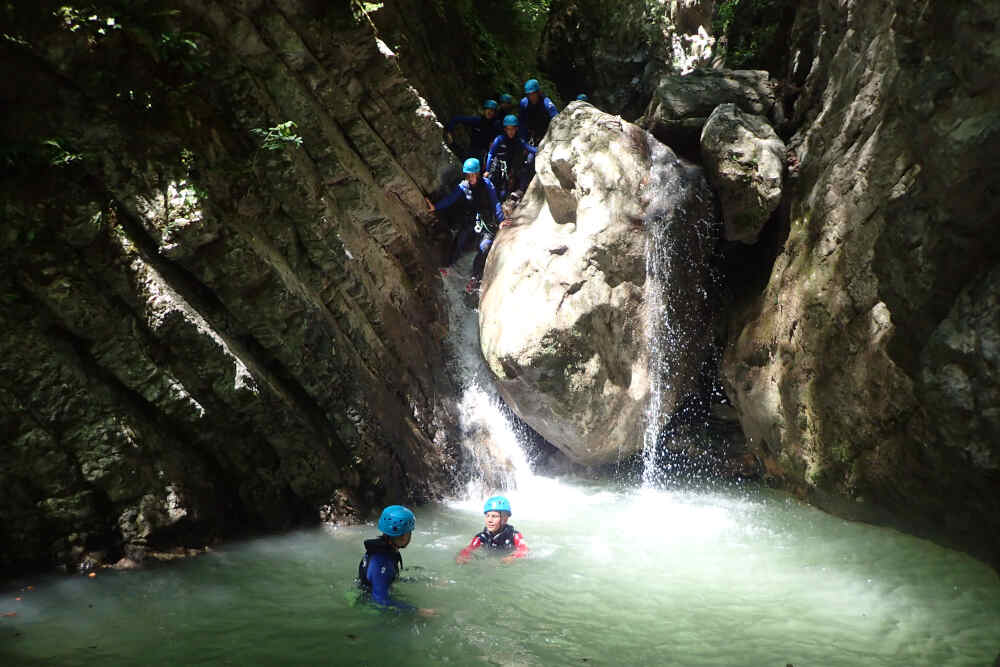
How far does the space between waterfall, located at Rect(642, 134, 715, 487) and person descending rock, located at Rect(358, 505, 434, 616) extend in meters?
5.18

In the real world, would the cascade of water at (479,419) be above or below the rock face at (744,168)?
below

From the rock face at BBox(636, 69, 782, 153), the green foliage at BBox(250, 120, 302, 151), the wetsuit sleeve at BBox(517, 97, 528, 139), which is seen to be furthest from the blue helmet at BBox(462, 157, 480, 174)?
the green foliage at BBox(250, 120, 302, 151)

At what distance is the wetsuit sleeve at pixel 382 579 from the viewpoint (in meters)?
4.94

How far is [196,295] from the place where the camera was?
6.72m

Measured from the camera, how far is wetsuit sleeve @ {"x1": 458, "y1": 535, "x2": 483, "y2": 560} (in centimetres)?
641

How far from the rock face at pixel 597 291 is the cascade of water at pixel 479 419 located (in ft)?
2.65

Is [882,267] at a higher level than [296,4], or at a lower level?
lower

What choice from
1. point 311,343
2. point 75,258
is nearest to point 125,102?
point 75,258

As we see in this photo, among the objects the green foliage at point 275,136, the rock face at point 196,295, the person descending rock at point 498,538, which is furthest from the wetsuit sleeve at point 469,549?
the green foliage at point 275,136

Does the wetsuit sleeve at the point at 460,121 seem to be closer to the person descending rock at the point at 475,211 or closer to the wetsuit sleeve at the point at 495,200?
the person descending rock at the point at 475,211

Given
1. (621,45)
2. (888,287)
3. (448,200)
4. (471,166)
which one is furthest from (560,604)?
(621,45)

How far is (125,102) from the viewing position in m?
6.48

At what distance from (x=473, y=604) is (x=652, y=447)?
517 centimetres

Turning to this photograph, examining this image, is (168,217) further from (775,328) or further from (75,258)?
(775,328)
